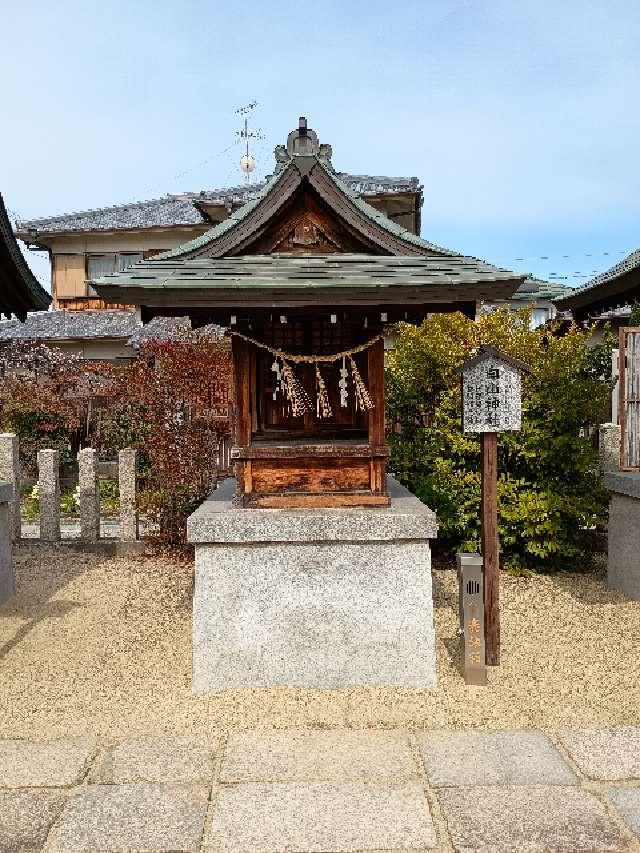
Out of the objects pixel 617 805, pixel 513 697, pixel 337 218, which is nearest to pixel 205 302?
pixel 337 218

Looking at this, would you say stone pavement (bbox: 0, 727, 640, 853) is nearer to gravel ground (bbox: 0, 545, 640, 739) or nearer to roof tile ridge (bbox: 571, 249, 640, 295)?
gravel ground (bbox: 0, 545, 640, 739)

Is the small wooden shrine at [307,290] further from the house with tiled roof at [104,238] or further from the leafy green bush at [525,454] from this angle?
the house with tiled roof at [104,238]

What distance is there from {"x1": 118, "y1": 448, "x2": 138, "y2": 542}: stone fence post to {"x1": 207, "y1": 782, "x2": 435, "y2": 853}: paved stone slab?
7.41 meters

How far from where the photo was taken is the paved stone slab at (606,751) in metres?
4.26

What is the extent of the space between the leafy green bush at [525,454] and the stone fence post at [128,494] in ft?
14.3

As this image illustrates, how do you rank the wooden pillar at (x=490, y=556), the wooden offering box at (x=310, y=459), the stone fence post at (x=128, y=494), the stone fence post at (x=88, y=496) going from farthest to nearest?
the stone fence post at (x=88, y=496), the stone fence post at (x=128, y=494), the wooden offering box at (x=310, y=459), the wooden pillar at (x=490, y=556)

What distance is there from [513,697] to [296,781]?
214 cm

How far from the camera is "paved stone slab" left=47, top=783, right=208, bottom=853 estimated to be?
3.57 meters

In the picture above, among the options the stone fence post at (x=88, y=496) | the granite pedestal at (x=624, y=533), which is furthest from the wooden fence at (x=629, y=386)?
the stone fence post at (x=88, y=496)

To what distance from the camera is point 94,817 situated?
12.5 ft

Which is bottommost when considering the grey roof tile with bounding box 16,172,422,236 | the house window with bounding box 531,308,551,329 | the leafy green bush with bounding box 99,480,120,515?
the leafy green bush with bounding box 99,480,120,515

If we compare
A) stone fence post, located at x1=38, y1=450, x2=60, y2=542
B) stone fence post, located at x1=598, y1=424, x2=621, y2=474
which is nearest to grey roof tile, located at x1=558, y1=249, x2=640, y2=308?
stone fence post, located at x1=598, y1=424, x2=621, y2=474

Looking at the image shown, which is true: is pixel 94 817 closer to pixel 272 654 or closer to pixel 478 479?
pixel 272 654

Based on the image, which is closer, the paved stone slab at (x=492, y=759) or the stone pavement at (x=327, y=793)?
the stone pavement at (x=327, y=793)
